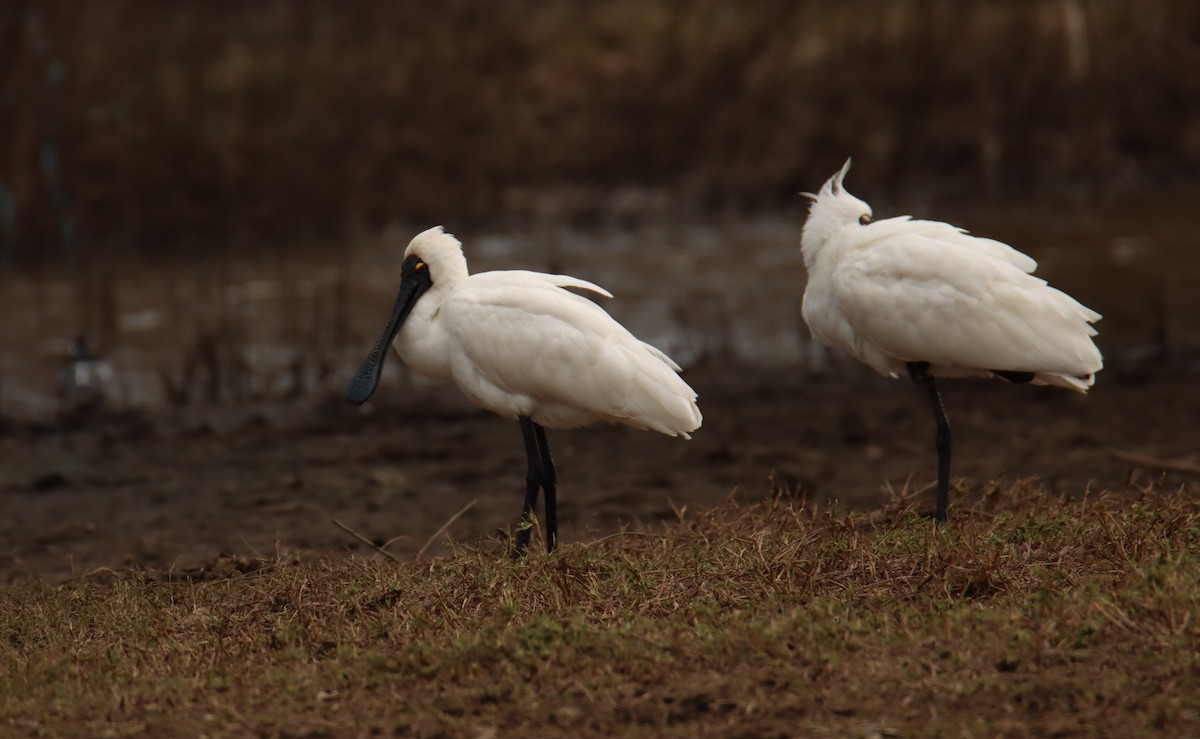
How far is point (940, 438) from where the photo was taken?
7.50 metres

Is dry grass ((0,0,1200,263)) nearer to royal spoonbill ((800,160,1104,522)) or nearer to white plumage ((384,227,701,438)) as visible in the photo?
white plumage ((384,227,701,438))

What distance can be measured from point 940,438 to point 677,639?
2541 mm

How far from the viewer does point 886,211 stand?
18.8m

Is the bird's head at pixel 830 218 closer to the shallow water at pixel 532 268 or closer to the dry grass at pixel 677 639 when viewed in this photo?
the dry grass at pixel 677 639

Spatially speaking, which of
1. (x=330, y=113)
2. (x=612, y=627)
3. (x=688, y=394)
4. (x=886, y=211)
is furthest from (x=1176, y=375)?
(x=330, y=113)

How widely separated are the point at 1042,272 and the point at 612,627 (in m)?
10.6

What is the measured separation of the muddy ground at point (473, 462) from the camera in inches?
333

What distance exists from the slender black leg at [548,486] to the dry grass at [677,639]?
0.40m

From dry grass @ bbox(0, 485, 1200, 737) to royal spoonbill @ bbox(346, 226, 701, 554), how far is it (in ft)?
2.03

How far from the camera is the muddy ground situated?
27.7 feet

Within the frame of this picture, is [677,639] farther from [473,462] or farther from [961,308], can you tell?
[473,462]

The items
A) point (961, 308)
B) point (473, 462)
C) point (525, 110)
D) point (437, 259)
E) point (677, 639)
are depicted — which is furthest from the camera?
point (525, 110)

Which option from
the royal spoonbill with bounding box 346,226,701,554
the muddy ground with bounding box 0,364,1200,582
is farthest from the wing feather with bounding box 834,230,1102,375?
the royal spoonbill with bounding box 346,226,701,554

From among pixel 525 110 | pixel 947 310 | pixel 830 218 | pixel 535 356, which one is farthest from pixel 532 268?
pixel 947 310
